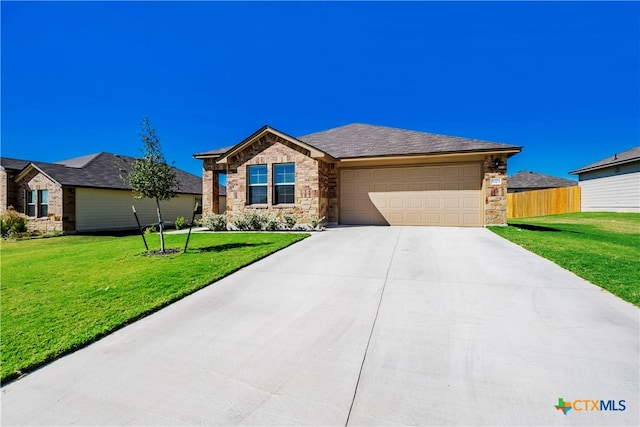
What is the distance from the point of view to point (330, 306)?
352 centimetres

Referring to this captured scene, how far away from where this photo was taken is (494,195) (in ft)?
35.3

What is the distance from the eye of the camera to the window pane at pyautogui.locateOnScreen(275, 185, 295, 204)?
11.7m

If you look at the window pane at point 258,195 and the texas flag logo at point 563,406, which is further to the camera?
the window pane at point 258,195

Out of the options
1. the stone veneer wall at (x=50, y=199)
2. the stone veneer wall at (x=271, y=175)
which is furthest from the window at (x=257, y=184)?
the stone veneer wall at (x=50, y=199)

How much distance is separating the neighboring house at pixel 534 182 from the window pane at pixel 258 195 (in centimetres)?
3311

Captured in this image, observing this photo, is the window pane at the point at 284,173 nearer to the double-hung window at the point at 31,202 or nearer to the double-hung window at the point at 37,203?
the double-hung window at the point at 37,203

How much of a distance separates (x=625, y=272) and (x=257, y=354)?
6.50 metres

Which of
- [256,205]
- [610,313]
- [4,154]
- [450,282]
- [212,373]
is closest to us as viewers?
[212,373]

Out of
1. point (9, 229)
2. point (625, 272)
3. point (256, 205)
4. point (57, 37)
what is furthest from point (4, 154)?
point (625, 272)

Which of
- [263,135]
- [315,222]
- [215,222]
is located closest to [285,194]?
[315,222]

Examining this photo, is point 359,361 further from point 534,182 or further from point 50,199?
point 534,182

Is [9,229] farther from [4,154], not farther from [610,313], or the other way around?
[610,313]

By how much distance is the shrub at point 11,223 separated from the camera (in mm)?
14148

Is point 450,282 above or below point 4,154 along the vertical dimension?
below
